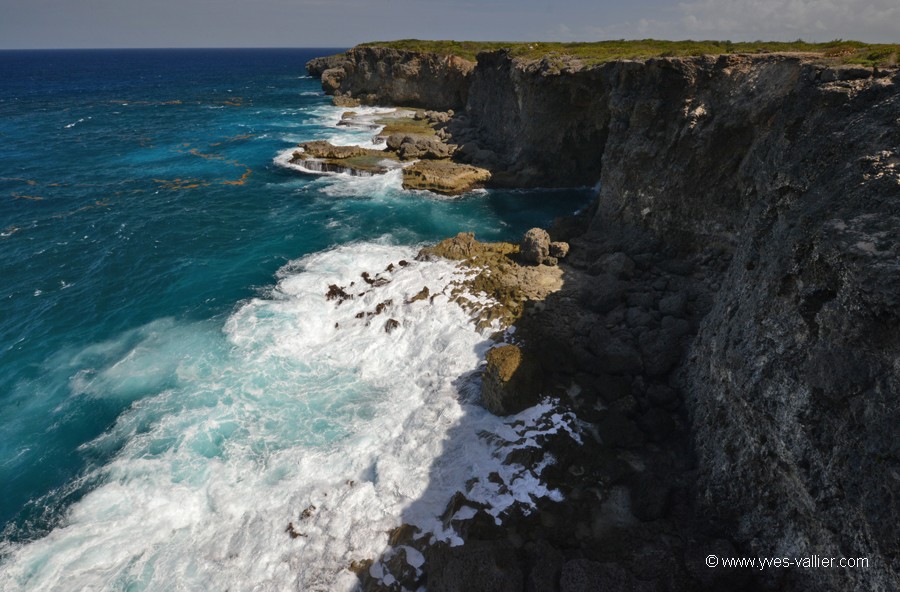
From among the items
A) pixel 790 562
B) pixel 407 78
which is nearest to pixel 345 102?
pixel 407 78

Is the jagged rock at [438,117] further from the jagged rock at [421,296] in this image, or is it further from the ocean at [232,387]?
the jagged rock at [421,296]

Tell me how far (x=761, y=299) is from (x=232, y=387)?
21438 millimetres

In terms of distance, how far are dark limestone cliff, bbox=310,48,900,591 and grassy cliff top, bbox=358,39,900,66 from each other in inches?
69.7

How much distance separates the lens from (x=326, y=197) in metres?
44.8

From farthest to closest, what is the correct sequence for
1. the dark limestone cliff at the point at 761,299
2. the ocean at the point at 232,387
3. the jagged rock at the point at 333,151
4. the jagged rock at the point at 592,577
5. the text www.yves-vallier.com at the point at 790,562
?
the jagged rock at the point at 333,151 < the ocean at the point at 232,387 < the jagged rock at the point at 592,577 < the dark limestone cliff at the point at 761,299 < the text www.yves-vallier.com at the point at 790,562

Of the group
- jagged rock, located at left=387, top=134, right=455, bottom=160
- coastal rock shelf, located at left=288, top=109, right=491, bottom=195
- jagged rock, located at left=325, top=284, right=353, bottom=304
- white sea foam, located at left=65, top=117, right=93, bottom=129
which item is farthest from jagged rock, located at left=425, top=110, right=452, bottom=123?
white sea foam, located at left=65, top=117, right=93, bottom=129

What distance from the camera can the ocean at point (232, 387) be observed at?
49.2 feet

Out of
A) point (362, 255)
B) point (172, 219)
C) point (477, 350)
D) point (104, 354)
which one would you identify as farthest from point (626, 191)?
point (172, 219)

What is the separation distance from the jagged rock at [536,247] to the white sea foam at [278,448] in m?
6.52

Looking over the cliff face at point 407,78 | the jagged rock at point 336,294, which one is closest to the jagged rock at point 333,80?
the cliff face at point 407,78

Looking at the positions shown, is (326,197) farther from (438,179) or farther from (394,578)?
(394,578)

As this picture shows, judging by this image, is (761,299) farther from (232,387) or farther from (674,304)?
(232,387)

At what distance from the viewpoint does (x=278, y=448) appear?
59.5 ft

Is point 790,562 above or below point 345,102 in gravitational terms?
below
